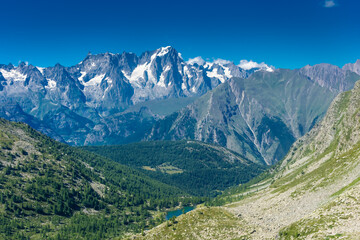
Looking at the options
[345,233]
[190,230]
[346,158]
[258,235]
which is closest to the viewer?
[345,233]

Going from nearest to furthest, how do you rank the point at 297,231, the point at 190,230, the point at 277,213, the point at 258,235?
the point at 297,231
the point at 258,235
the point at 190,230
the point at 277,213

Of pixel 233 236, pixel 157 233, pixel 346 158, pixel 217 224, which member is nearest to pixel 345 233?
pixel 233 236

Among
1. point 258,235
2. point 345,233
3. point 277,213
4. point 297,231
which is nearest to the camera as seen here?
point 345,233

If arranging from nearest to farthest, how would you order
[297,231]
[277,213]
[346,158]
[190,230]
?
[297,231]
[190,230]
[277,213]
[346,158]

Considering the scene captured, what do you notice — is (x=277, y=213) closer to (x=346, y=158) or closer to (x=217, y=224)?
(x=217, y=224)

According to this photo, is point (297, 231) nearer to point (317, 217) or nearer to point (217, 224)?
point (317, 217)

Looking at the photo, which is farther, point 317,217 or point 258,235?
point 258,235

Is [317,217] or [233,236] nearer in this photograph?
[317,217]

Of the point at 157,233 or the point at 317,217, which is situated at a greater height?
the point at 157,233

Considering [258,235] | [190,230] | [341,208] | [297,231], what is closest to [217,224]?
[190,230]
